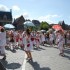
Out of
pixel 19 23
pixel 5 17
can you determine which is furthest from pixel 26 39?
pixel 19 23

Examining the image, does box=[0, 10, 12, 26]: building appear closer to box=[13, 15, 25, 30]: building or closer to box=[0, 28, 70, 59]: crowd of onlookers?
box=[13, 15, 25, 30]: building

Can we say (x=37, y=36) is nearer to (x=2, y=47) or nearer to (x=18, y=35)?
(x=18, y=35)

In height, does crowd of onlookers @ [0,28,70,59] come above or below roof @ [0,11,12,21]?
below

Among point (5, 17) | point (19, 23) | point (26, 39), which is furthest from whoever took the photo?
point (19, 23)

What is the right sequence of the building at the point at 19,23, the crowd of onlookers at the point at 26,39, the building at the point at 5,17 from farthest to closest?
the building at the point at 19,23 → the building at the point at 5,17 → the crowd of onlookers at the point at 26,39

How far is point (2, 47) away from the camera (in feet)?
44.7

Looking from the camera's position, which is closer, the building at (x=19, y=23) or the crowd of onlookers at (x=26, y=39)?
the crowd of onlookers at (x=26, y=39)

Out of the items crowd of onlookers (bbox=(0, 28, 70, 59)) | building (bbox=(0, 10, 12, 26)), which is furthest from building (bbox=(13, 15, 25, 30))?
crowd of onlookers (bbox=(0, 28, 70, 59))

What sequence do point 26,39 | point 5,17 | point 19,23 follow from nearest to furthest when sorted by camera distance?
point 26,39 < point 5,17 < point 19,23

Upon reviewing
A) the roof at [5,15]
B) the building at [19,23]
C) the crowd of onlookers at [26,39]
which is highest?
the roof at [5,15]

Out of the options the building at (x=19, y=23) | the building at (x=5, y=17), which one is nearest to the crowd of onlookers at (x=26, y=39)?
the building at (x=5, y=17)

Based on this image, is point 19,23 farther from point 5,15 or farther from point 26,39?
point 26,39

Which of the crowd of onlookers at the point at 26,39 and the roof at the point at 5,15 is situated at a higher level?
the roof at the point at 5,15

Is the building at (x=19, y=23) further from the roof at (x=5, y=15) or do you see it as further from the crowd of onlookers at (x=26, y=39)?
the crowd of onlookers at (x=26, y=39)
